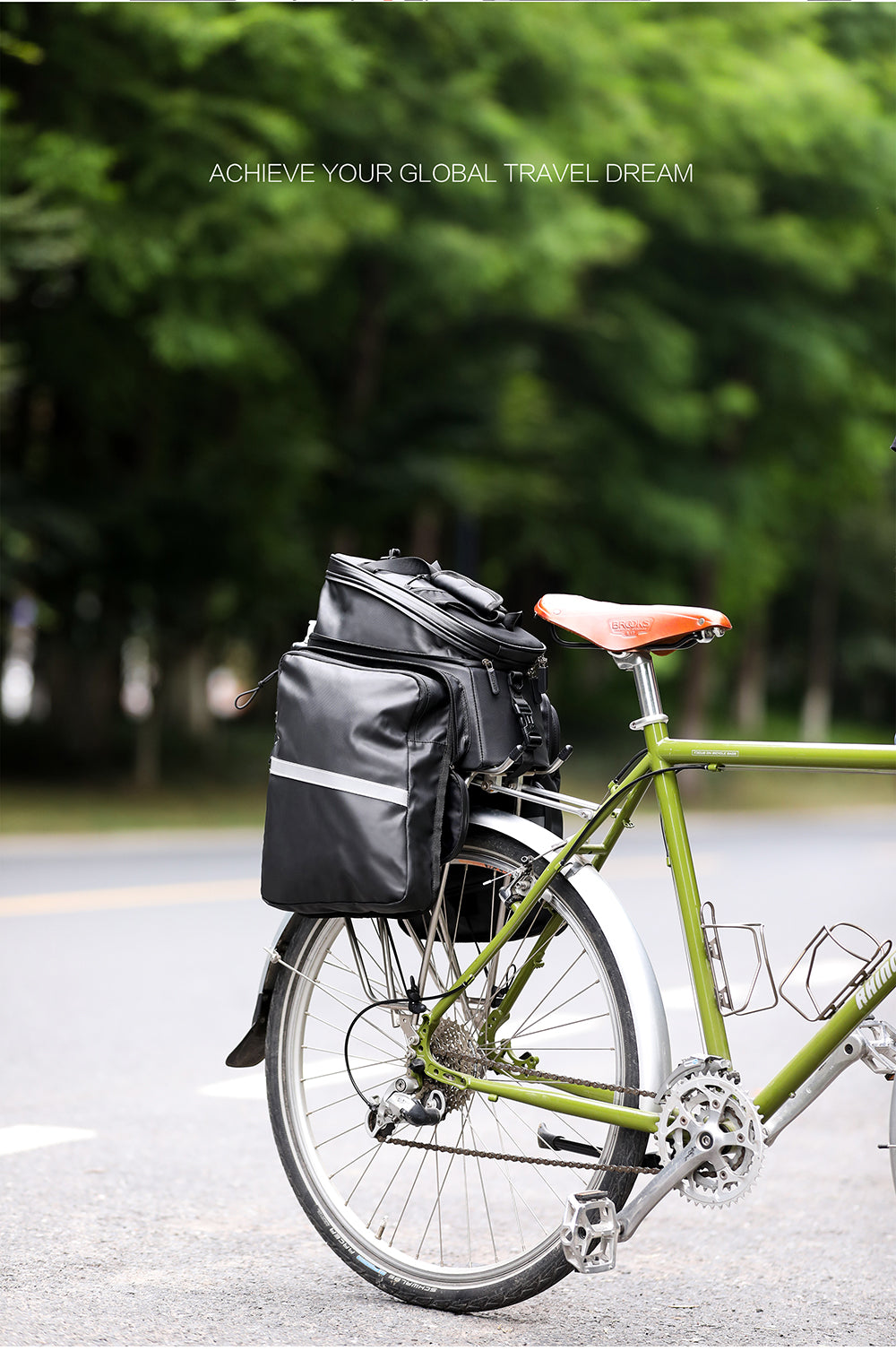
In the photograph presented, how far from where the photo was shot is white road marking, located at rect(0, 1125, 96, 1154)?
17.6ft

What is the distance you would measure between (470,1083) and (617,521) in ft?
77.9

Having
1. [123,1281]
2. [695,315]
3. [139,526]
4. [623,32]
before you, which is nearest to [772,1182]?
[123,1281]

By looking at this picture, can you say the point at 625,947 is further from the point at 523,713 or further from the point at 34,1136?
the point at 34,1136

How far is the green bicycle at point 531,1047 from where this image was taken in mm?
3627

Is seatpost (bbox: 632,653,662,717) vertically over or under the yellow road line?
over

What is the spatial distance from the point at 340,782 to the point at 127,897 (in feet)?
28.3

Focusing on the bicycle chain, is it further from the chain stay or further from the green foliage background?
the green foliage background

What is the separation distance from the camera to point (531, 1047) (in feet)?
13.3

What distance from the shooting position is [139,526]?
21938 millimetres

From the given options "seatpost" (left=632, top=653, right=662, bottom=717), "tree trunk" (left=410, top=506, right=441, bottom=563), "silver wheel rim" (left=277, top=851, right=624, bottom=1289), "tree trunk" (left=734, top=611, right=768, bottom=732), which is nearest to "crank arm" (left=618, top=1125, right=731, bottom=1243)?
"silver wheel rim" (left=277, top=851, right=624, bottom=1289)

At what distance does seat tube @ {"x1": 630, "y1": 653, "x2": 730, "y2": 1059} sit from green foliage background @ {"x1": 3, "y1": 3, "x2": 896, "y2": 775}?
46.0ft

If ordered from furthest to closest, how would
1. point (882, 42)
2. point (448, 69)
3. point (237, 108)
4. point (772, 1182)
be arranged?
point (882, 42) < point (448, 69) < point (237, 108) < point (772, 1182)

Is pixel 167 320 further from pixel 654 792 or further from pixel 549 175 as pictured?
pixel 654 792

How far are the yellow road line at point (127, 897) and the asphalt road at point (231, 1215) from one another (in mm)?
1898
